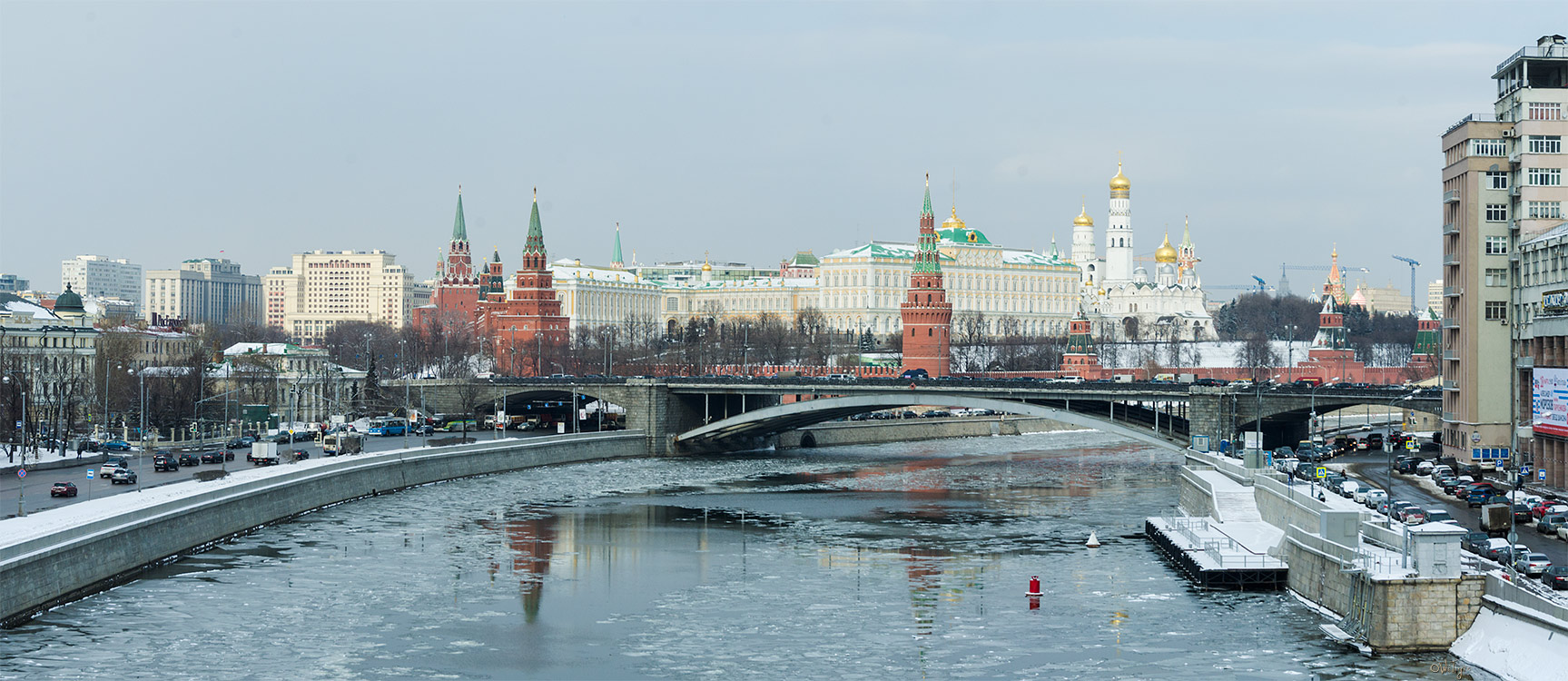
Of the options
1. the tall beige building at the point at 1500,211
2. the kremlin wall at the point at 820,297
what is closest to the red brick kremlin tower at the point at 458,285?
the kremlin wall at the point at 820,297

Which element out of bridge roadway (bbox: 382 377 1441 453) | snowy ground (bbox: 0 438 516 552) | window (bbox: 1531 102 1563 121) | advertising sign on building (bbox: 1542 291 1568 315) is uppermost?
window (bbox: 1531 102 1563 121)

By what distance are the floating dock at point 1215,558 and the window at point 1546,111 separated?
743 inches

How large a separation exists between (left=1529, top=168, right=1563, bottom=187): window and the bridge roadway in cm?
1011

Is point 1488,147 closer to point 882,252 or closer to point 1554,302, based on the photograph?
point 1554,302

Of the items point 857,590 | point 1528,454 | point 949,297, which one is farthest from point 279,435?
point 949,297

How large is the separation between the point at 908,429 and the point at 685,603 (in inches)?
2327

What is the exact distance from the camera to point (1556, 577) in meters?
30.1

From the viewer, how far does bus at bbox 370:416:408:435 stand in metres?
77.9

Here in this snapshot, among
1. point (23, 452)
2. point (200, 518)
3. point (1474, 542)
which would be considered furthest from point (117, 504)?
point (1474, 542)

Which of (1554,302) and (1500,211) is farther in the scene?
(1500,211)

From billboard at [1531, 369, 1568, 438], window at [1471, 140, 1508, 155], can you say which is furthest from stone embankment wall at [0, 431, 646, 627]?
window at [1471, 140, 1508, 155]

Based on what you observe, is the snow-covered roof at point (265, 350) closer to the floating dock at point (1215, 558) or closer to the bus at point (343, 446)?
the bus at point (343, 446)

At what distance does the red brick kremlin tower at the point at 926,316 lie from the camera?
123m

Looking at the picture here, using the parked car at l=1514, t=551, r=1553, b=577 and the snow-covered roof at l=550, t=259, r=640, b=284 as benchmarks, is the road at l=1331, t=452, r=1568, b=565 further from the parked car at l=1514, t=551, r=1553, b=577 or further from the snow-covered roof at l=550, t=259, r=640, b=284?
the snow-covered roof at l=550, t=259, r=640, b=284
